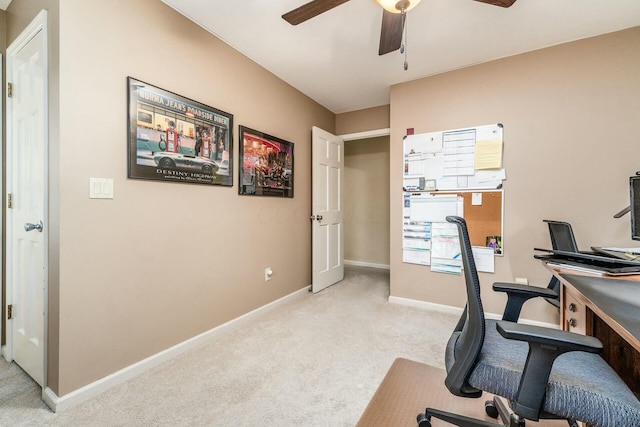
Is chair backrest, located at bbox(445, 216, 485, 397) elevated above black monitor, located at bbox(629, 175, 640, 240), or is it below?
below

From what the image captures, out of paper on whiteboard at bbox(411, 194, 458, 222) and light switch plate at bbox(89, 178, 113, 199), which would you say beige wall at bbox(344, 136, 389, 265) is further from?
light switch plate at bbox(89, 178, 113, 199)

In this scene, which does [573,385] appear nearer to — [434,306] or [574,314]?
[574,314]

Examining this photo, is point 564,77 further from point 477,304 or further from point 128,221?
point 128,221

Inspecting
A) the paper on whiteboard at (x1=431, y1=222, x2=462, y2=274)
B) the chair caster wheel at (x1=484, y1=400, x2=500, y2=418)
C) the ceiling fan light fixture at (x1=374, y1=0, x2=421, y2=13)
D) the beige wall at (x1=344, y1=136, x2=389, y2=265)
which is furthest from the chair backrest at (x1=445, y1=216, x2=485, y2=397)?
the beige wall at (x1=344, y1=136, x2=389, y2=265)

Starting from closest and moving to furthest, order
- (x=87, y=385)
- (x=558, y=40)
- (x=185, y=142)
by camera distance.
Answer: (x=87, y=385)
(x=185, y=142)
(x=558, y=40)

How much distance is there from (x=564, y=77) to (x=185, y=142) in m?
3.23

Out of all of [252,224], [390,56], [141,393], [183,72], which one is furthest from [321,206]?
[141,393]

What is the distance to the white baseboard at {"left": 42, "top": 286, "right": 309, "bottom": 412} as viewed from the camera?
1.46m

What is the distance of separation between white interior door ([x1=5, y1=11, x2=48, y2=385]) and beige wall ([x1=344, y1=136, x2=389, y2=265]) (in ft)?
14.2

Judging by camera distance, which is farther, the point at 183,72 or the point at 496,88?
the point at 496,88

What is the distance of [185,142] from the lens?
199 cm

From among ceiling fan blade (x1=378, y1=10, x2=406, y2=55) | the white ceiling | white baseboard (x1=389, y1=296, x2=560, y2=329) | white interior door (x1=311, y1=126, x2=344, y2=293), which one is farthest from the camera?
white interior door (x1=311, y1=126, x2=344, y2=293)

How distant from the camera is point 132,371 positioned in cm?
172

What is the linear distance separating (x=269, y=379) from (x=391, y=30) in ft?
7.77
